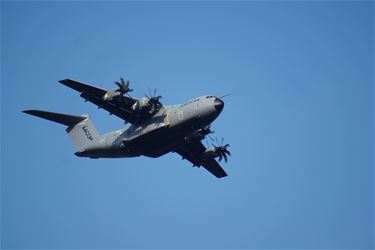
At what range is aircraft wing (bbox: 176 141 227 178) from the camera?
Answer: 30.5 meters

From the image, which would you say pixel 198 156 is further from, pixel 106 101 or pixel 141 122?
pixel 106 101

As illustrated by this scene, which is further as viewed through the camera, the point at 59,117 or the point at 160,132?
the point at 59,117

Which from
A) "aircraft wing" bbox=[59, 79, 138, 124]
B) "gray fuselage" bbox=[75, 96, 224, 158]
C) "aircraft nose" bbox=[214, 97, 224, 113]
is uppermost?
"aircraft wing" bbox=[59, 79, 138, 124]

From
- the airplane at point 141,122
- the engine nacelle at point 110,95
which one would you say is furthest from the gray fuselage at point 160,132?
the engine nacelle at point 110,95

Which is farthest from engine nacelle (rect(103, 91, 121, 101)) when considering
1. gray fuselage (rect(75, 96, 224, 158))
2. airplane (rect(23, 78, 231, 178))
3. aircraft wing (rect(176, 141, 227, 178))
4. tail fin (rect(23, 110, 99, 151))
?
aircraft wing (rect(176, 141, 227, 178))

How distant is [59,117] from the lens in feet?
93.8

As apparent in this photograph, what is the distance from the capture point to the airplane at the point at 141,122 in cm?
2503

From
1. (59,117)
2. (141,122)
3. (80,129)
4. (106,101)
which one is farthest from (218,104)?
(80,129)

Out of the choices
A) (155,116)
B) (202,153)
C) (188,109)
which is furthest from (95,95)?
(202,153)

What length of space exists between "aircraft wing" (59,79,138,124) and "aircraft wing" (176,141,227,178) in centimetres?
444

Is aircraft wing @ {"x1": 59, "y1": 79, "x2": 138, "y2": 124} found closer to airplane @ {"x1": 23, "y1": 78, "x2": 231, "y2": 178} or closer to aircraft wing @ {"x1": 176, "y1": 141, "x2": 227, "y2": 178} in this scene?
airplane @ {"x1": 23, "y1": 78, "x2": 231, "y2": 178}

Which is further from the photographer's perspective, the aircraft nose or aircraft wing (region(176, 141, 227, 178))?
aircraft wing (region(176, 141, 227, 178))

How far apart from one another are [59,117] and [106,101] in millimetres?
4027

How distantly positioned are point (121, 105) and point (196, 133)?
4587 mm
